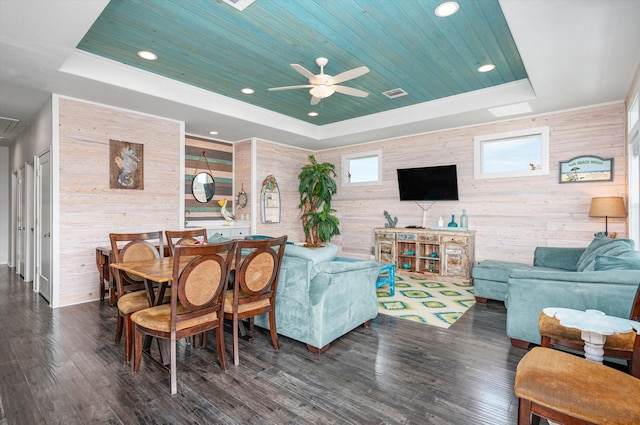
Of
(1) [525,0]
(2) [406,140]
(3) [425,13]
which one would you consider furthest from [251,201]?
(1) [525,0]

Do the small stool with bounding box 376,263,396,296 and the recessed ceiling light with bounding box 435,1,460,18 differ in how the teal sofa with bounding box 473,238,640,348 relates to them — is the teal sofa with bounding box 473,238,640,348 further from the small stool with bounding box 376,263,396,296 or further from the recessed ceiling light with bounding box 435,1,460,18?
the recessed ceiling light with bounding box 435,1,460,18

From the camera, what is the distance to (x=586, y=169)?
15.7 ft

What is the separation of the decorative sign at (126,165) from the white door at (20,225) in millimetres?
3007

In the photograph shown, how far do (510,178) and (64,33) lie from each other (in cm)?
614

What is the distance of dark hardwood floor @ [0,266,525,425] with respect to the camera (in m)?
2.05

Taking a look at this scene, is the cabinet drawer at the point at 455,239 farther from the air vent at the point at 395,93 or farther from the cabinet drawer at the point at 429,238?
the air vent at the point at 395,93

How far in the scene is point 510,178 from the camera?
5.48m

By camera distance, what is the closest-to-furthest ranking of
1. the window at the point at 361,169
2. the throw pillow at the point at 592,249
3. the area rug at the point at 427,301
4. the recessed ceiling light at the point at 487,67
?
1. the throw pillow at the point at 592,249
2. the area rug at the point at 427,301
3. the recessed ceiling light at the point at 487,67
4. the window at the point at 361,169

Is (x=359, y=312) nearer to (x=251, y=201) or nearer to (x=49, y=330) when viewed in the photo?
(x=49, y=330)

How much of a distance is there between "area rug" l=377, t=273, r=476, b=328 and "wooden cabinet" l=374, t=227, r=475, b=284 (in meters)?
0.27

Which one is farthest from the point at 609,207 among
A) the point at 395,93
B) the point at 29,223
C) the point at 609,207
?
the point at 29,223

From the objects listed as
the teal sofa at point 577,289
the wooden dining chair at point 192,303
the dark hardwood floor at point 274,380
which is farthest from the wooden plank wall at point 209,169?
the teal sofa at point 577,289

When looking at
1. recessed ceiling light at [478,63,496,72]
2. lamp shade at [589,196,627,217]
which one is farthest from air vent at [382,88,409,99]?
lamp shade at [589,196,627,217]

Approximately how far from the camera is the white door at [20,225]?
6.23m
